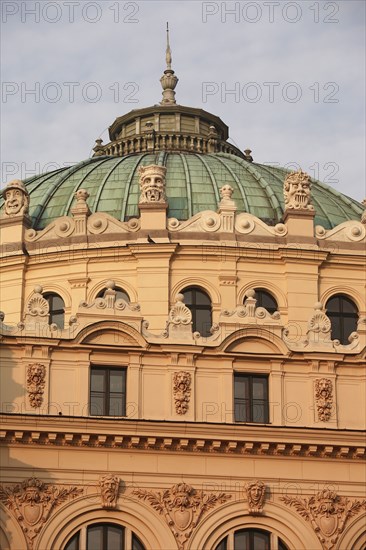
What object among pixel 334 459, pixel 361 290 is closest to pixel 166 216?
pixel 361 290

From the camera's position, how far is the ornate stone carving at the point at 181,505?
5034cm

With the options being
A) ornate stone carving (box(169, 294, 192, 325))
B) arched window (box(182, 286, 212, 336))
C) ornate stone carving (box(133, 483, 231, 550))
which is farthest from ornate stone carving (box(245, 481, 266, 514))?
Answer: arched window (box(182, 286, 212, 336))

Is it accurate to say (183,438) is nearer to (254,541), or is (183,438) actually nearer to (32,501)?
(254,541)

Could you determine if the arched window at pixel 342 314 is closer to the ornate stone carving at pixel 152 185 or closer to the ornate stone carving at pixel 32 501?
the ornate stone carving at pixel 152 185

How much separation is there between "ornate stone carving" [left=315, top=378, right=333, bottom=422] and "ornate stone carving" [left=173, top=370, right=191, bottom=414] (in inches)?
171

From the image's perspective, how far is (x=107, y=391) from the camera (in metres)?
52.2

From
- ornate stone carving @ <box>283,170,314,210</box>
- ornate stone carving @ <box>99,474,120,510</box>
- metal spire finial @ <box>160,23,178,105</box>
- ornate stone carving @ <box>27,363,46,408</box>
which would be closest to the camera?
ornate stone carving @ <box>99,474,120,510</box>

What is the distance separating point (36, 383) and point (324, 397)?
960cm

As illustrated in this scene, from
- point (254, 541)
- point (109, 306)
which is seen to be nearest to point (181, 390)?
point (109, 306)

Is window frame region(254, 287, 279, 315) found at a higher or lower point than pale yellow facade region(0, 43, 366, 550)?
higher

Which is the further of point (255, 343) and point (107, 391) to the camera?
point (255, 343)

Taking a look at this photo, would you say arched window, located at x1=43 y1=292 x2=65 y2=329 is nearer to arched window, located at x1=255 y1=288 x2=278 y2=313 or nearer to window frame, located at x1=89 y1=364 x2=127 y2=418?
arched window, located at x1=255 y1=288 x2=278 y2=313

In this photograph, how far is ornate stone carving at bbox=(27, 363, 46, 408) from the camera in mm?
51438

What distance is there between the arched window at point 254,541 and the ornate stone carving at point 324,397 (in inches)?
170
